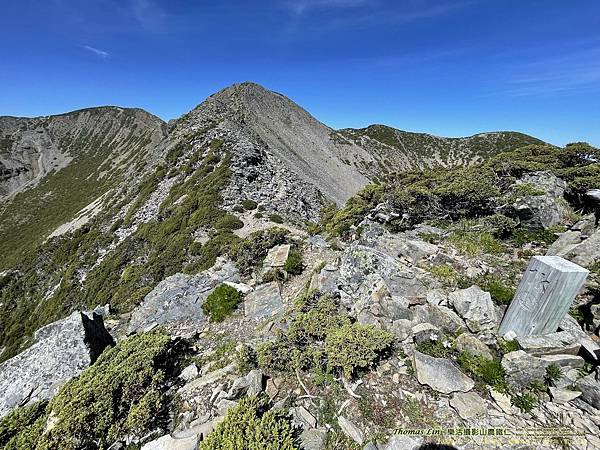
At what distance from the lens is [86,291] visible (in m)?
27.7

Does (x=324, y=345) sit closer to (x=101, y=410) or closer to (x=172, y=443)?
(x=172, y=443)

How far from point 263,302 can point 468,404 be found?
7913 millimetres

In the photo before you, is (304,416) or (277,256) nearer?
(304,416)

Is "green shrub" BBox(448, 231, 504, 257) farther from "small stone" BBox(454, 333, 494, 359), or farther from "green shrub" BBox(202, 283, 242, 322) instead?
"green shrub" BBox(202, 283, 242, 322)

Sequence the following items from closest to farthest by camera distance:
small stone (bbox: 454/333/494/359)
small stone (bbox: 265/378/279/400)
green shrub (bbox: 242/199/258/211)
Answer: small stone (bbox: 454/333/494/359), small stone (bbox: 265/378/279/400), green shrub (bbox: 242/199/258/211)

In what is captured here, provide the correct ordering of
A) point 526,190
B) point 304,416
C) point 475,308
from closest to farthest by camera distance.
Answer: point 304,416 → point 475,308 → point 526,190

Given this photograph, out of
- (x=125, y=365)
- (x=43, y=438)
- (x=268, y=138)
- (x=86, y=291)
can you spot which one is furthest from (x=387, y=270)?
(x=268, y=138)

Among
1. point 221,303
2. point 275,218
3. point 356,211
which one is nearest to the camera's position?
point 221,303

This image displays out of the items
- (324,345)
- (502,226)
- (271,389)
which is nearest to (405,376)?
(324,345)

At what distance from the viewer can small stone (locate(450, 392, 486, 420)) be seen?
18.9ft

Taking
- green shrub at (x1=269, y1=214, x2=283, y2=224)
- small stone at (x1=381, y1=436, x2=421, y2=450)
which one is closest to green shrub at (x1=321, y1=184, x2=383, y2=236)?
green shrub at (x1=269, y1=214, x2=283, y2=224)

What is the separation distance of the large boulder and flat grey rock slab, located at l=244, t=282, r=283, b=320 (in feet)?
6.36

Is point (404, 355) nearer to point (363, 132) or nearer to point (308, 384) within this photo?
point (308, 384)

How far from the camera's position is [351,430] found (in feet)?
19.2
